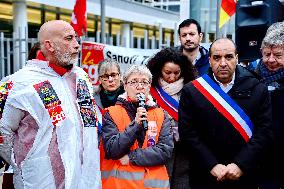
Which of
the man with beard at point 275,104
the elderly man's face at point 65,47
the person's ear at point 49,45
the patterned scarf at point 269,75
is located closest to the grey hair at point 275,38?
the man with beard at point 275,104

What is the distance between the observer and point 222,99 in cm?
333

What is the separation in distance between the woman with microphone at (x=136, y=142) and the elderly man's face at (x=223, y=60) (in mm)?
526

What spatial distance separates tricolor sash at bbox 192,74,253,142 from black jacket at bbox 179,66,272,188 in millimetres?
28

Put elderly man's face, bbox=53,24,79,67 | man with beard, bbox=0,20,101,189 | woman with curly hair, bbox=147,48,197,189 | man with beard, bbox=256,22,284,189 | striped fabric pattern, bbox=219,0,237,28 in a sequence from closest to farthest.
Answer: man with beard, bbox=0,20,101,189 → elderly man's face, bbox=53,24,79,67 → man with beard, bbox=256,22,284,189 → woman with curly hair, bbox=147,48,197,189 → striped fabric pattern, bbox=219,0,237,28

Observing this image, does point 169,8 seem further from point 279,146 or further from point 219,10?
point 279,146

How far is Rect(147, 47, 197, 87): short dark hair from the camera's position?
4109 mm

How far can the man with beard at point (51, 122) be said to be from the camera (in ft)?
9.72

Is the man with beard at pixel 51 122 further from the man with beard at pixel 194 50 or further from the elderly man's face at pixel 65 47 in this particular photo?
the man with beard at pixel 194 50

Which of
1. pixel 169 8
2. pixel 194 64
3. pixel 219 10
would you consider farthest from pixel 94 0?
pixel 194 64

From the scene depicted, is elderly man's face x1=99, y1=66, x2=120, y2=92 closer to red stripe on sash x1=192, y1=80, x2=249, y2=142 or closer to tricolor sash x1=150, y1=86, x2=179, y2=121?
tricolor sash x1=150, y1=86, x2=179, y2=121

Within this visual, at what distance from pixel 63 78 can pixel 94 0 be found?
72.5ft

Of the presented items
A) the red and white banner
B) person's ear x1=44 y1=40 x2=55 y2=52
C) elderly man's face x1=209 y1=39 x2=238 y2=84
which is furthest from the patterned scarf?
the red and white banner

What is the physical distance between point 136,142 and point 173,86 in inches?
28.4

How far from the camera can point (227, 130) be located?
3287mm
